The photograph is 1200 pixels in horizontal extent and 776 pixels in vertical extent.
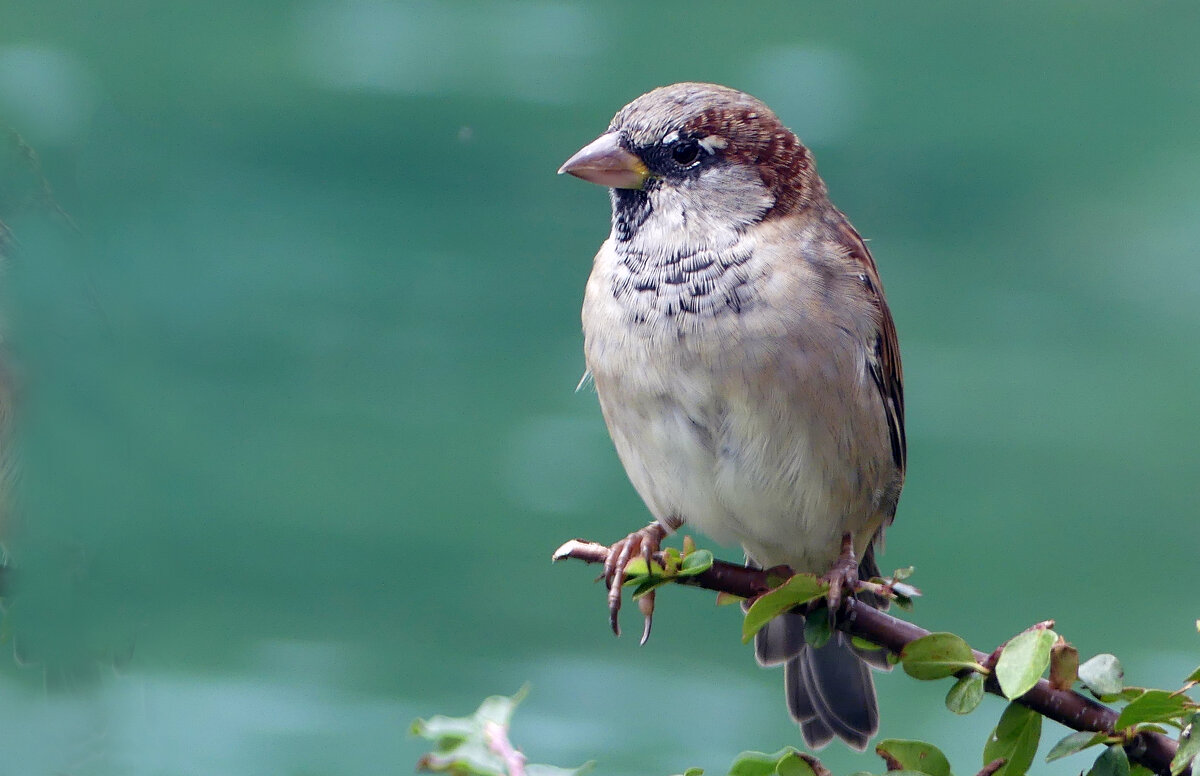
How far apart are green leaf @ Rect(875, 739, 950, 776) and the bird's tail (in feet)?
2.68

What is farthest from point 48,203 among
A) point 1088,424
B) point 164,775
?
point 1088,424

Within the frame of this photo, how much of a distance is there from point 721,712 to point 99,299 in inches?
70.2

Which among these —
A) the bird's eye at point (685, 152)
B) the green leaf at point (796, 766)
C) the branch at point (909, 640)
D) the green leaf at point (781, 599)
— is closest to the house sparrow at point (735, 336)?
the bird's eye at point (685, 152)

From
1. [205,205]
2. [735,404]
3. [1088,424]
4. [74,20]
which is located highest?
[74,20]

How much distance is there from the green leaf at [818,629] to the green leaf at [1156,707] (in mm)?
257

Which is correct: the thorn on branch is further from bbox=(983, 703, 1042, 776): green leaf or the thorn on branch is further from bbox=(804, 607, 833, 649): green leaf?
bbox=(804, 607, 833, 649): green leaf

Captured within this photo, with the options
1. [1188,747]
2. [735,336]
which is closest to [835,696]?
[735,336]

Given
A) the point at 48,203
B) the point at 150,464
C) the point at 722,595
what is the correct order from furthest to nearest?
the point at 722,595 < the point at 150,464 < the point at 48,203

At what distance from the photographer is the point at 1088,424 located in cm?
241

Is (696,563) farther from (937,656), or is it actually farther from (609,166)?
(609,166)

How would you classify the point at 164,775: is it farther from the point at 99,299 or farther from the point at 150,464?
the point at 99,299

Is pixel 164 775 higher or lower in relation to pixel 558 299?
lower

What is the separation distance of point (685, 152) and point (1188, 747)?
100cm

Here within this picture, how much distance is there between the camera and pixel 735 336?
1.48 m
